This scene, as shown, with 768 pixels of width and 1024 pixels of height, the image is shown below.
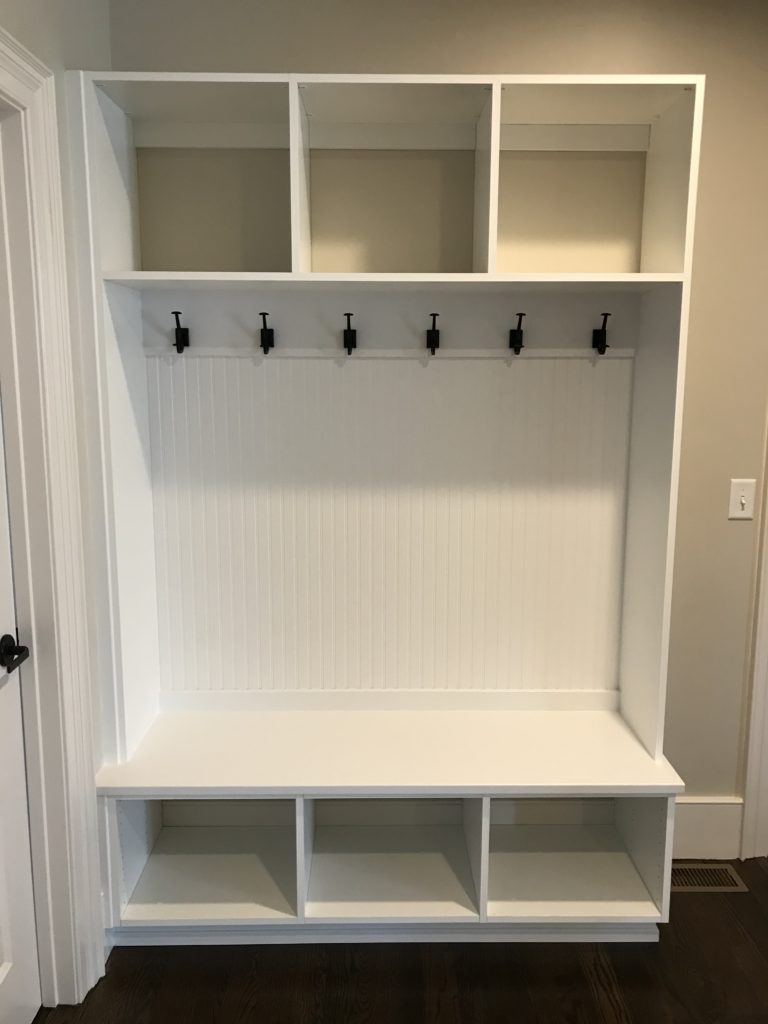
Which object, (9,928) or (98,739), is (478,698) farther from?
(9,928)

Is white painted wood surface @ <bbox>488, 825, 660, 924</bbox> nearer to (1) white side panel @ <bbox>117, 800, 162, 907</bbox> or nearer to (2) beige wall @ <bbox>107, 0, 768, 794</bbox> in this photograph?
(1) white side panel @ <bbox>117, 800, 162, 907</bbox>

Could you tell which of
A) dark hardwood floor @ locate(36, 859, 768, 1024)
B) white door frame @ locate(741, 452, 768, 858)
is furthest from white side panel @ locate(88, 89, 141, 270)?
white door frame @ locate(741, 452, 768, 858)

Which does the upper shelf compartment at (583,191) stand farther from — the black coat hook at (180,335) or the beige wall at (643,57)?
the black coat hook at (180,335)

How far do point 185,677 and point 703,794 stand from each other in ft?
5.43

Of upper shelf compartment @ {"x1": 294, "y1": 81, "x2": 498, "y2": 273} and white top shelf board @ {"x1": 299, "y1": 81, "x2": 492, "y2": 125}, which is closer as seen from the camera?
white top shelf board @ {"x1": 299, "y1": 81, "x2": 492, "y2": 125}

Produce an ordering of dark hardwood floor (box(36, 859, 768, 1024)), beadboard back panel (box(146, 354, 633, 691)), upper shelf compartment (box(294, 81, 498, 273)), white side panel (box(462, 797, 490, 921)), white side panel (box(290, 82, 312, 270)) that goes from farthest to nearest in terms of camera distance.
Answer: beadboard back panel (box(146, 354, 633, 691))
upper shelf compartment (box(294, 81, 498, 273))
white side panel (box(462, 797, 490, 921))
dark hardwood floor (box(36, 859, 768, 1024))
white side panel (box(290, 82, 312, 270))

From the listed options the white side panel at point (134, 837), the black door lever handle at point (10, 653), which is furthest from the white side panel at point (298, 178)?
the white side panel at point (134, 837)

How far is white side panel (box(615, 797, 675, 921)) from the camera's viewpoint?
204 centimetres

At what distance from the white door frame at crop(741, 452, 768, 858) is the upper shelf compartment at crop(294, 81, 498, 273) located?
1218 millimetres

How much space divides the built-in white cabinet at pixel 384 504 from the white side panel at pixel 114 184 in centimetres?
1

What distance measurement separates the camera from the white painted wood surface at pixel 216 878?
2.06m

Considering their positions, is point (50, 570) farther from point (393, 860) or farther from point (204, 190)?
point (393, 860)

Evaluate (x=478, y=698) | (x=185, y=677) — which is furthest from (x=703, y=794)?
(x=185, y=677)

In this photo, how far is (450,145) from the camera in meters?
2.12
